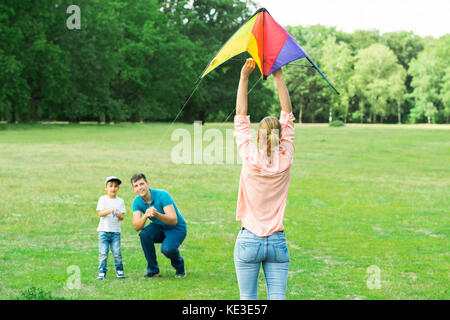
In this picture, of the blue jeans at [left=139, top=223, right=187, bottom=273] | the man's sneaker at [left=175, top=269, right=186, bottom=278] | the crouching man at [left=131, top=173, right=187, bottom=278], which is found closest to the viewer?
the crouching man at [left=131, top=173, right=187, bottom=278]

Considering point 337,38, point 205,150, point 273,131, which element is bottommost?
point 205,150

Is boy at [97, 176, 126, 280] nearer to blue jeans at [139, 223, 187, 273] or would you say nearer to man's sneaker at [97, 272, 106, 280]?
man's sneaker at [97, 272, 106, 280]

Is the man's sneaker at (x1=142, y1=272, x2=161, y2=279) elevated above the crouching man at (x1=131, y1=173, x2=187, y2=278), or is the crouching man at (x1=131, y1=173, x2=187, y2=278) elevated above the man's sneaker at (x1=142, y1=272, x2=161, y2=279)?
the crouching man at (x1=131, y1=173, x2=187, y2=278)

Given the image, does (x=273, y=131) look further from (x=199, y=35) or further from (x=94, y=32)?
(x=199, y=35)

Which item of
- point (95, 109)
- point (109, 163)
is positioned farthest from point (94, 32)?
point (109, 163)

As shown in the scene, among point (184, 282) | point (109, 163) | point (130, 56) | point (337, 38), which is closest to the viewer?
point (184, 282)

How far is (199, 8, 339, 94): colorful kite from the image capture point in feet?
18.7

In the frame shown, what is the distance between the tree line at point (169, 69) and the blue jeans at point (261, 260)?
93.8 ft

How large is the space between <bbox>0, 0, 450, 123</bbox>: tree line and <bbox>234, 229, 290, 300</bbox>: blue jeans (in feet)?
93.8

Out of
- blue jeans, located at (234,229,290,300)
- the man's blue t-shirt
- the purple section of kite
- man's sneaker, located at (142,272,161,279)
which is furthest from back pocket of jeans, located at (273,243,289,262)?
man's sneaker, located at (142,272,161,279)

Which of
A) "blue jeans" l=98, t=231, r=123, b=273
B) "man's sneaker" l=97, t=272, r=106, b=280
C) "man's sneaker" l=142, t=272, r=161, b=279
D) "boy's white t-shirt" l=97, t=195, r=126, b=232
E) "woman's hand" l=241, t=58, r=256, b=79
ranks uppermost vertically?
"woman's hand" l=241, t=58, r=256, b=79

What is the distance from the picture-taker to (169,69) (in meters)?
73.6

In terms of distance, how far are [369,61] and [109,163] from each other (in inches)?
3236

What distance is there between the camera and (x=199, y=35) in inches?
3226
